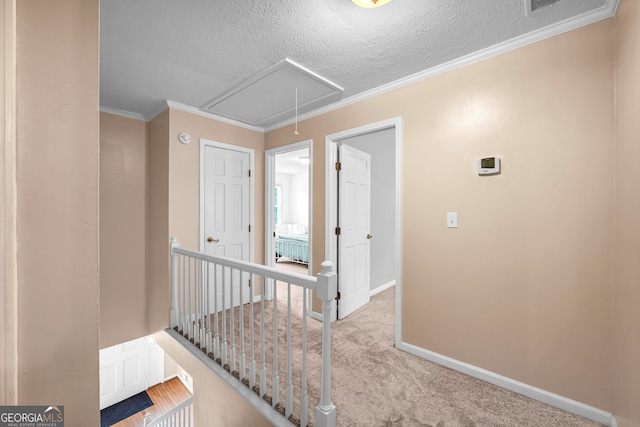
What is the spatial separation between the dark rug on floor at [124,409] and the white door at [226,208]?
210 cm

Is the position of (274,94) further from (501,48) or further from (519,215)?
(519,215)

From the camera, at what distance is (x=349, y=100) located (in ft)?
8.98

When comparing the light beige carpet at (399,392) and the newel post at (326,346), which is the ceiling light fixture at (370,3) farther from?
the light beige carpet at (399,392)

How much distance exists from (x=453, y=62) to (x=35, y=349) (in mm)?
2667

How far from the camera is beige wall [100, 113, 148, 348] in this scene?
3.08 metres

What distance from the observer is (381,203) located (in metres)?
4.04

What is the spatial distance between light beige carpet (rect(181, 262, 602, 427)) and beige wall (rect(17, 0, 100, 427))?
1350mm

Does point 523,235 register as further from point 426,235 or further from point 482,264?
point 426,235

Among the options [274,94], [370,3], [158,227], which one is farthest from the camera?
[158,227]

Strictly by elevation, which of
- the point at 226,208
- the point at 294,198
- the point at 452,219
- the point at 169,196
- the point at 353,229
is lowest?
the point at 353,229

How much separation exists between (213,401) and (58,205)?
2159 millimetres

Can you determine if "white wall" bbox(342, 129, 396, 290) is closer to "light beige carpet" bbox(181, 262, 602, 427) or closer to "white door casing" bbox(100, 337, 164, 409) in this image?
"light beige carpet" bbox(181, 262, 602, 427)

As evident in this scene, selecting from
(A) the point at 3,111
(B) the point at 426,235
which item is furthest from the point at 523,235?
(A) the point at 3,111

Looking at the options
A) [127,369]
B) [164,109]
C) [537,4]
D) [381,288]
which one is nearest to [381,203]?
[381,288]
